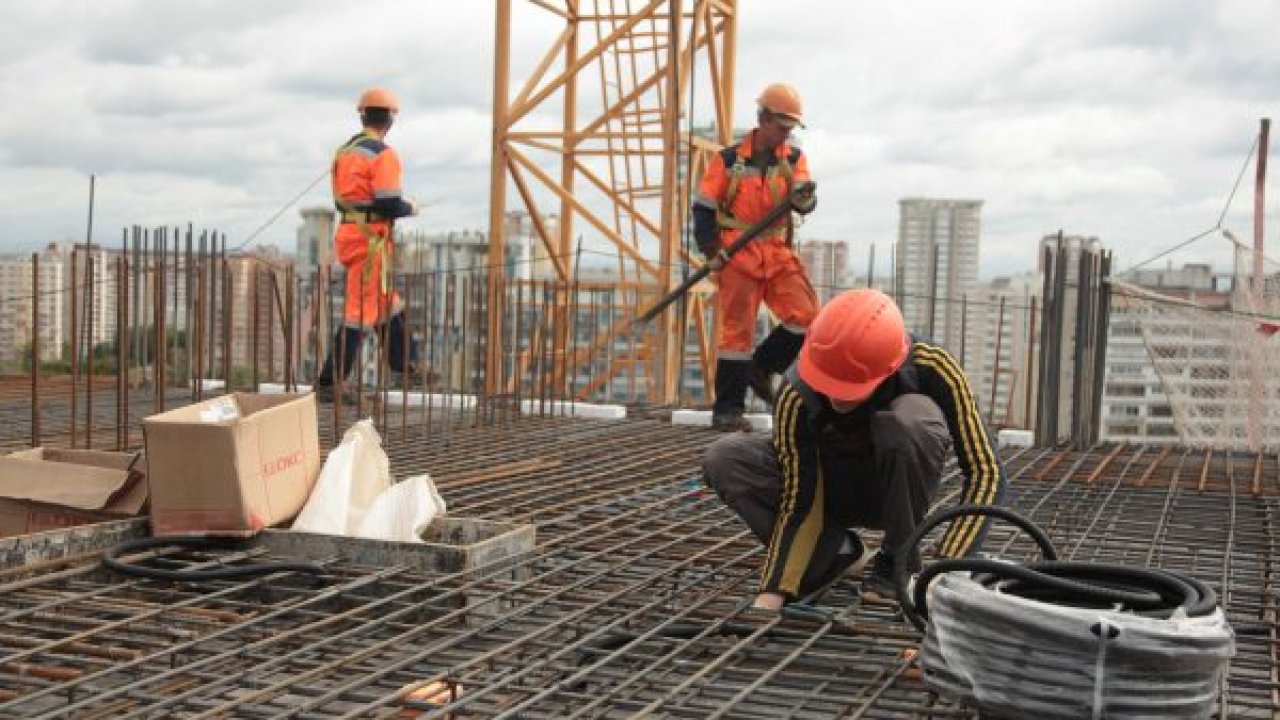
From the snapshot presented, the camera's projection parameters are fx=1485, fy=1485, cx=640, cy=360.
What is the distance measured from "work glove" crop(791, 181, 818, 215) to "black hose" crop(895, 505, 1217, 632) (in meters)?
4.10

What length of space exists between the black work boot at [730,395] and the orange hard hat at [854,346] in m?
3.75

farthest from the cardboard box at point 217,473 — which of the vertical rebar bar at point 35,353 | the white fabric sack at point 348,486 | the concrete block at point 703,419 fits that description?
the concrete block at point 703,419

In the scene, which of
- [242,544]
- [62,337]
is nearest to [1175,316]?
[242,544]

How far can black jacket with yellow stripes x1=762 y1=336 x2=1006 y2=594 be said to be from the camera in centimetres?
357

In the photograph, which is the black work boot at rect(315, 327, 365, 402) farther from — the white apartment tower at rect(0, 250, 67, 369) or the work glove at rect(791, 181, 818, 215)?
the white apartment tower at rect(0, 250, 67, 369)

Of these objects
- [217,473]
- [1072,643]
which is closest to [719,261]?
[217,473]

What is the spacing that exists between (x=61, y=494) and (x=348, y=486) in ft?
2.65

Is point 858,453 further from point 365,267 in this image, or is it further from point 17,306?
point 17,306

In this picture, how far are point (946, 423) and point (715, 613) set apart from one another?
2.43 ft

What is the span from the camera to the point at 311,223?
32.8m

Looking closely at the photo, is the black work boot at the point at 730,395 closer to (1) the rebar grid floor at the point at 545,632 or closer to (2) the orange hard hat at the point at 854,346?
(1) the rebar grid floor at the point at 545,632

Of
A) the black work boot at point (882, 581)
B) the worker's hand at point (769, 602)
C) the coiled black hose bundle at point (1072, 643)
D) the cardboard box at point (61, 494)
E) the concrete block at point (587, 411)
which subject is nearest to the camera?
the coiled black hose bundle at point (1072, 643)

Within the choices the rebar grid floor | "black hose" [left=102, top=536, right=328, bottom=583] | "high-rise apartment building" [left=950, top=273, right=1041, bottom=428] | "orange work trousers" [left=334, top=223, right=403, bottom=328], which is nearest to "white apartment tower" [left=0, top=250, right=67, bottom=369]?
"orange work trousers" [left=334, top=223, right=403, bottom=328]

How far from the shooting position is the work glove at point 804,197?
23.2ft
